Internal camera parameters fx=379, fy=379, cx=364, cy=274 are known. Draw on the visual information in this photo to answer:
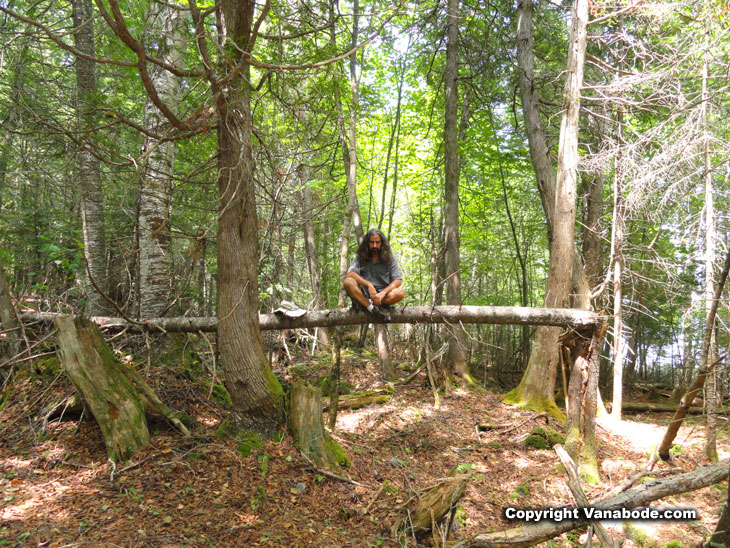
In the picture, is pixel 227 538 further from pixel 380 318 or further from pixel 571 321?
pixel 571 321

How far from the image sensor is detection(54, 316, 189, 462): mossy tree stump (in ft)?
12.5

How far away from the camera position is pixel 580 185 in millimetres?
11914

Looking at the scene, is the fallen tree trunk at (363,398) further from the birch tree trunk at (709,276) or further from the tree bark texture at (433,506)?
the birch tree trunk at (709,276)

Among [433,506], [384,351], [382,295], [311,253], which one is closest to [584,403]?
[433,506]

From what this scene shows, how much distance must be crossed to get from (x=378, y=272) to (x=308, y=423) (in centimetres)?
222

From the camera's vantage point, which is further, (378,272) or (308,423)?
(378,272)

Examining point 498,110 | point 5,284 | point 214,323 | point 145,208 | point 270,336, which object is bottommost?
point 270,336

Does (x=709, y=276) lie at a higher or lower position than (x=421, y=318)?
higher

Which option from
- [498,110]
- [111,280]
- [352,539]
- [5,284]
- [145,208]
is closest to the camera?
[352,539]

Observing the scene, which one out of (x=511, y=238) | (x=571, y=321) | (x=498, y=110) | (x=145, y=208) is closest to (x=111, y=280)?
(x=145, y=208)

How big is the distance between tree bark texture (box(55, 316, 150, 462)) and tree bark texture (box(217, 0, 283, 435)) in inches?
39.1

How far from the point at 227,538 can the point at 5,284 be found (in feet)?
14.3

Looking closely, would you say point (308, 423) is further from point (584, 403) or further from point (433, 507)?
point (584, 403)

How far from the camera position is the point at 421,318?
5.07 meters
